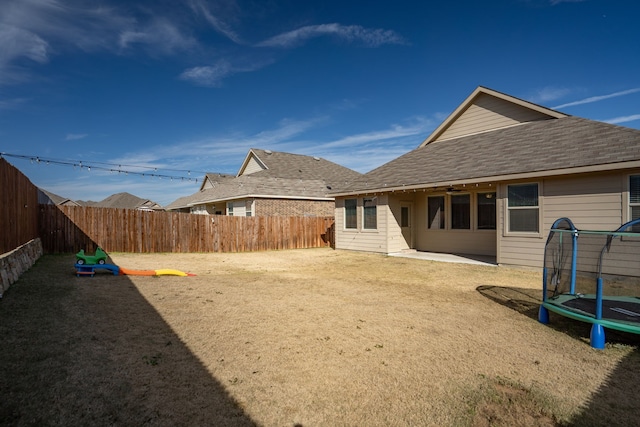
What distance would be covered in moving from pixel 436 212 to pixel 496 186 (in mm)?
3619

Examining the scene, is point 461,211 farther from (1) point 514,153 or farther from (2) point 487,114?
(2) point 487,114

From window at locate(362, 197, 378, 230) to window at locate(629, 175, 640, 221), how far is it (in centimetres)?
835

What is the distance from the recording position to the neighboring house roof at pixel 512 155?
9430mm

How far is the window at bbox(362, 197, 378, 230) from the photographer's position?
593 inches

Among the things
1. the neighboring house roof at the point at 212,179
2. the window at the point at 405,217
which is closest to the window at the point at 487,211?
the window at the point at 405,217

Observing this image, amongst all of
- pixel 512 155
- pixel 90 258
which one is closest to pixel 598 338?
pixel 512 155

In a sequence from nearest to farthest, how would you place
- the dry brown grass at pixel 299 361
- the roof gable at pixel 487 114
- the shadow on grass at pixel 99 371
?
1. the shadow on grass at pixel 99 371
2. the dry brown grass at pixel 299 361
3. the roof gable at pixel 487 114

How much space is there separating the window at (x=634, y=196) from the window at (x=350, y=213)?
9.65 m

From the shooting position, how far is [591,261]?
527 cm

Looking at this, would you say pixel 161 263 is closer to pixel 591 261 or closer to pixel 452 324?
pixel 452 324

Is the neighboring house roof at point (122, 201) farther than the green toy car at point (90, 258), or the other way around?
the neighboring house roof at point (122, 201)

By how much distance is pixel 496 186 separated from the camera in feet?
37.5

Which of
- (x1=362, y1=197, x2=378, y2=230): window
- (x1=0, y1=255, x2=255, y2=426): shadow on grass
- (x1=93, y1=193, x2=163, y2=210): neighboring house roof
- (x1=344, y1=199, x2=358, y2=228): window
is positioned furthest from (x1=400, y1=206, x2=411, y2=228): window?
(x1=93, y1=193, x2=163, y2=210): neighboring house roof

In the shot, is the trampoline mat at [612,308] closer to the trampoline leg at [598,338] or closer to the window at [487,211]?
the trampoline leg at [598,338]
